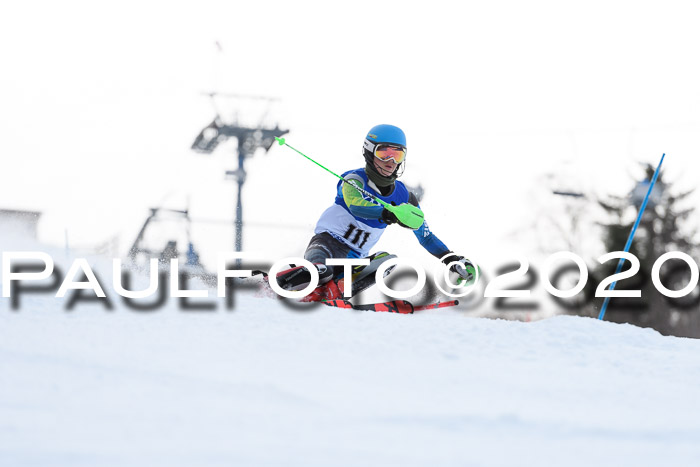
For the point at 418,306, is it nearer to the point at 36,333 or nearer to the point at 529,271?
the point at 529,271

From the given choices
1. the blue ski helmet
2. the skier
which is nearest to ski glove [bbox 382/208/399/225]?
the skier

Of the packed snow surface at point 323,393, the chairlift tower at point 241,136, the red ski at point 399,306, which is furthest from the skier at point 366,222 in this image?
Result: the chairlift tower at point 241,136

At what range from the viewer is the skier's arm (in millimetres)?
6500

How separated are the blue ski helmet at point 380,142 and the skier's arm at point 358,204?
142 millimetres

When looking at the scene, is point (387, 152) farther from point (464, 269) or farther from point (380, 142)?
point (464, 269)

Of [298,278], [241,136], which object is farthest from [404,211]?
[241,136]

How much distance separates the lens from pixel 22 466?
2.56 metres

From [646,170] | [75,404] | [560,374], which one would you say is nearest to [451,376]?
[560,374]

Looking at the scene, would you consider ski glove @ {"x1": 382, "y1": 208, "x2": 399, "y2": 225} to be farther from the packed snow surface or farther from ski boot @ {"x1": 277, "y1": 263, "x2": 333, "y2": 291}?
the packed snow surface

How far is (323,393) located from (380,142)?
12.0 ft

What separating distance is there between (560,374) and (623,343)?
1.21 m

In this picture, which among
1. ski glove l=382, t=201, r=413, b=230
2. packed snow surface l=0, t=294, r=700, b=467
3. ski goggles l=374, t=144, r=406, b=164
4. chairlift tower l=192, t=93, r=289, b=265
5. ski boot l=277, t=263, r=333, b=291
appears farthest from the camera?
chairlift tower l=192, t=93, r=289, b=265

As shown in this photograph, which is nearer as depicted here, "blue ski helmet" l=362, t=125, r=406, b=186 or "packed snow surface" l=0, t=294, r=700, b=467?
"packed snow surface" l=0, t=294, r=700, b=467

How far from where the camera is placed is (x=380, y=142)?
6.68 meters
